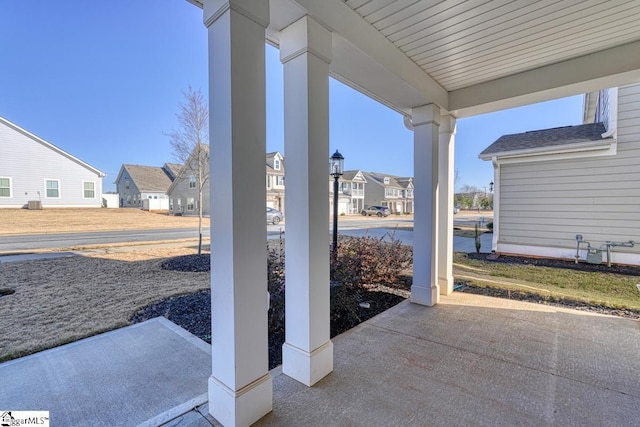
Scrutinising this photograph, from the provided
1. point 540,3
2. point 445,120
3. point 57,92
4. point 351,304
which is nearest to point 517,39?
point 540,3

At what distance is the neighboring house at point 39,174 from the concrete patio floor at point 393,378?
1730 centimetres

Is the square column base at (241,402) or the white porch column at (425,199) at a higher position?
the white porch column at (425,199)

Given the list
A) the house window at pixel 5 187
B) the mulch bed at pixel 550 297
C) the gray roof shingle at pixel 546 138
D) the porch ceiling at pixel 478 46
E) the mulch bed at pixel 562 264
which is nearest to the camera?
the porch ceiling at pixel 478 46

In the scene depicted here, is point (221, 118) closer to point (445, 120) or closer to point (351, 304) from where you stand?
point (351, 304)

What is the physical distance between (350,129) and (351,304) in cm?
1412

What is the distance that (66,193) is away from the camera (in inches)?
638

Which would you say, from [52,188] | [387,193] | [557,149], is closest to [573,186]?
[557,149]

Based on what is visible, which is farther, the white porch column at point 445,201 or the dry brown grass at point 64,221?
the dry brown grass at point 64,221

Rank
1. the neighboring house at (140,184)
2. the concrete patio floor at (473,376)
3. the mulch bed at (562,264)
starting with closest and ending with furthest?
the concrete patio floor at (473,376)
the mulch bed at (562,264)
the neighboring house at (140,184)

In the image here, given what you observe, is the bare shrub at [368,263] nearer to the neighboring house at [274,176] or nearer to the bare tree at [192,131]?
the bare tree at [192,131]

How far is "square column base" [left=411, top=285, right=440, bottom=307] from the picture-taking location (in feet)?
11.9

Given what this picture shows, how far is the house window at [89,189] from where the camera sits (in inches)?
672

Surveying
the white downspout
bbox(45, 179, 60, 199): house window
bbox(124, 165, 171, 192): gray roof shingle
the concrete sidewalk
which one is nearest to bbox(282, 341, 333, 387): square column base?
the concrete sidewalk

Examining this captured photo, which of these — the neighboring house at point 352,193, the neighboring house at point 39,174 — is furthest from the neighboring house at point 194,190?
the neighboring house at point 352,193
